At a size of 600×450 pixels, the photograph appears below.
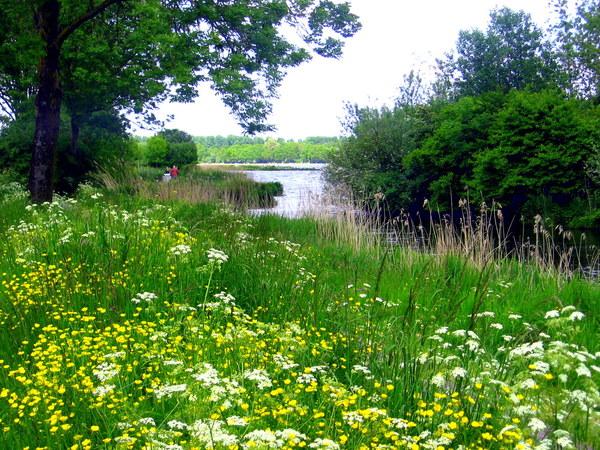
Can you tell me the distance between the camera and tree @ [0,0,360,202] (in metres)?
13.7

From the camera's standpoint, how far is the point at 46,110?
13570mm

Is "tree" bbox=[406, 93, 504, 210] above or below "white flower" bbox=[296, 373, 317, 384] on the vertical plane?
above

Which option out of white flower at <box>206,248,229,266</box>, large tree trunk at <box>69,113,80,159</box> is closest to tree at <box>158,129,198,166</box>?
large tree trunk at <box>69,113,80,159</box>

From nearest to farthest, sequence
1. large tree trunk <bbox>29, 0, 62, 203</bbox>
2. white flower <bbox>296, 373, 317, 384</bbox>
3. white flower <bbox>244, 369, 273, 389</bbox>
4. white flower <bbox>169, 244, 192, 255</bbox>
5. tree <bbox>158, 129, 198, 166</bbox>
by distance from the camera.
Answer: white flower <bbox>244, 369, 273, 389</bbox> → white flower <bbox>296, 373, 317, 384</bbox> → white flower <bbox>169, 244, 192, 255</bbox> → large tree trunk <bbox>29, 0, 62, 203</bbox> → tree <bbox>158, 129, 198, 166</bbox>

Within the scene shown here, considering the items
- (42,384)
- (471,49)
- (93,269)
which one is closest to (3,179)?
(93,269)

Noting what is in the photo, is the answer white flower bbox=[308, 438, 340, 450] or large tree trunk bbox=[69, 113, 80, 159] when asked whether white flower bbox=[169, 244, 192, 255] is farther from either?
large tree trunk bbox=[69, 113, 80, 159]

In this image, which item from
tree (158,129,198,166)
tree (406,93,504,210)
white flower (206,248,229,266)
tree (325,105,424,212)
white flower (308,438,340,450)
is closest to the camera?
white flower (308,438,340,450)

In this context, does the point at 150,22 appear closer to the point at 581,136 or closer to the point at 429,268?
the point at 429,268

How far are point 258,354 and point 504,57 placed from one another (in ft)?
135

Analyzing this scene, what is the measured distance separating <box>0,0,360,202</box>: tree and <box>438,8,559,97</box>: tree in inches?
869

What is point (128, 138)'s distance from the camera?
27.3 meters

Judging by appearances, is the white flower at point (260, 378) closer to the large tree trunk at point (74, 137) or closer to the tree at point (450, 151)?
the large tree trunk at point (74, 137)

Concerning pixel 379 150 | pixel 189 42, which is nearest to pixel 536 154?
pixel 379 150

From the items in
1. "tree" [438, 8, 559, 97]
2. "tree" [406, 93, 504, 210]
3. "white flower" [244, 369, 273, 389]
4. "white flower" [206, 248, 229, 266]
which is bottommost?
"white flower" [244, 369, 273, 389]
